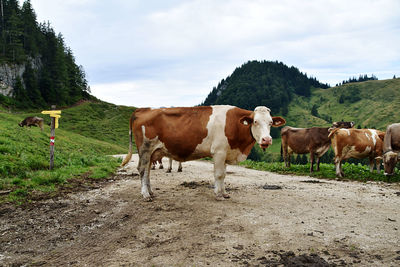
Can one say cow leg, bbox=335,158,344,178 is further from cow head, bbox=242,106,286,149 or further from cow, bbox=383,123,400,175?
→ cow head, bbox=242,106,286,149

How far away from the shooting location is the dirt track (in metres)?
4.40

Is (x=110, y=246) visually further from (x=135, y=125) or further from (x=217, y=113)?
(x=217, y=113)

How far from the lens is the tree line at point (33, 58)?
233 ft

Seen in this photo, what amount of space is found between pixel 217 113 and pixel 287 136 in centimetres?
1011

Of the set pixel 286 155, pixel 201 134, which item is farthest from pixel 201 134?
pixel 286 155

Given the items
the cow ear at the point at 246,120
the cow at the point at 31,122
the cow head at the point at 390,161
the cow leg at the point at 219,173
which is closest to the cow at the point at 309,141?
the cow head at the point at 390,161

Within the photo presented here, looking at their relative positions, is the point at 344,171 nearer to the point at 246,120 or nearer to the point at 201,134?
the point at 246,120

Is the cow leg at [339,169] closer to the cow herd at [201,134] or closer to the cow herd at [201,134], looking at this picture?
the cow herd at [201,134]

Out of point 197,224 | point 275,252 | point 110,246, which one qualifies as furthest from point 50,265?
point 275,252

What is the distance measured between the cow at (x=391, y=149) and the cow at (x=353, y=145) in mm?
1573

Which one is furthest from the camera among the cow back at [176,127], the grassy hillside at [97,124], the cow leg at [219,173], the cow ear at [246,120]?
the grassy hillside at [97,124]

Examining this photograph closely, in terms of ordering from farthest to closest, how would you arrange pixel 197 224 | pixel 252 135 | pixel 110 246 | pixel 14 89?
pixel 14 89
pixel 252 135
pixel 197 224
pixel 110 246

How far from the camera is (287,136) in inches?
674

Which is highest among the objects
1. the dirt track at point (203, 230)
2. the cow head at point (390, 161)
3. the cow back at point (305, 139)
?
the cow back at point (305, 139)
